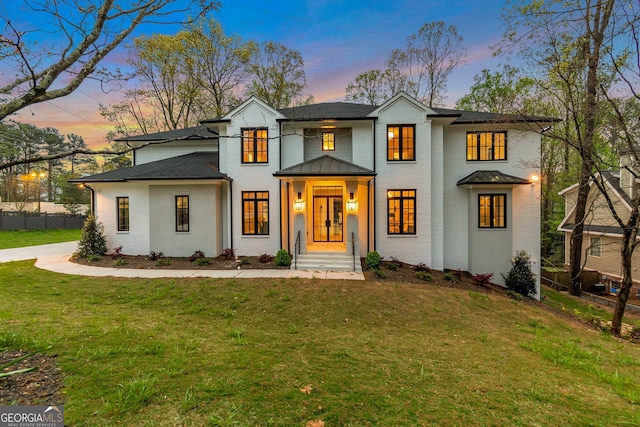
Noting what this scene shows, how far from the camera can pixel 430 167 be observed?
438 inches

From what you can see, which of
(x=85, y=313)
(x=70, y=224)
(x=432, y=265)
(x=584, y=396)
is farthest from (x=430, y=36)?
(x=70, y=224)

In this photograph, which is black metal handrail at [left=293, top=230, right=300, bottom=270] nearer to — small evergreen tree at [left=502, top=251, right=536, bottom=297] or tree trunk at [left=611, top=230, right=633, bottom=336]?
small evergreen tree at [left=502, top=251, right=536, bottom=297]

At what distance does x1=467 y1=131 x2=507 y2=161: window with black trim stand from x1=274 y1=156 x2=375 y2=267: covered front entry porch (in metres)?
4.99

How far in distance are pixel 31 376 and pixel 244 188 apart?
913 cm

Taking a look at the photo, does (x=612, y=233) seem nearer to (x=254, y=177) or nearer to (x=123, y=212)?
(x=254, y=177)

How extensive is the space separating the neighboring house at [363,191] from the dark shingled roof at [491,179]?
0.04 m

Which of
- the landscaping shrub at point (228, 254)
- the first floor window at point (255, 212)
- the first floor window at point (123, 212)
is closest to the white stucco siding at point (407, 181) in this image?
the first floor window at point (255, 212)

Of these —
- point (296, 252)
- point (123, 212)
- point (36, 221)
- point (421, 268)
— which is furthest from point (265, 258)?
point (36, 221)

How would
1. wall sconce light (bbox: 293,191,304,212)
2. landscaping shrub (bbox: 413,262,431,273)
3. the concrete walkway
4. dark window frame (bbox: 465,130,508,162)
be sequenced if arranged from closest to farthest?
the concrete walkway < landscaping shrub (bbox: 413,262,431,273) < wall sconce light (bbox: 293,191,304,212) < dark window frame (bbox: 465,130,508,162)

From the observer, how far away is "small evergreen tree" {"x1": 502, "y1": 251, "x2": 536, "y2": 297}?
10523 millimetres

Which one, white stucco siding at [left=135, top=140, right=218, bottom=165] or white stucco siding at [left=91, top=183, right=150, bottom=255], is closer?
white stucco siding at [left=91, top=183, right=150, bottom=255]

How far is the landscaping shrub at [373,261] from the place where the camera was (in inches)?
398

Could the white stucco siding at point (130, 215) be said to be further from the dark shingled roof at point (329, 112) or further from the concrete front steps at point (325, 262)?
the dark shingled roof at point (329, 112)

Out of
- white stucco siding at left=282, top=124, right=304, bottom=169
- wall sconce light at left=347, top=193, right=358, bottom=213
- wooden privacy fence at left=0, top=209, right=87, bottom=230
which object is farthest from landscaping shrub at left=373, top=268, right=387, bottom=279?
wooden privacy fence at left=0, top=209, right=87, bottom=230
